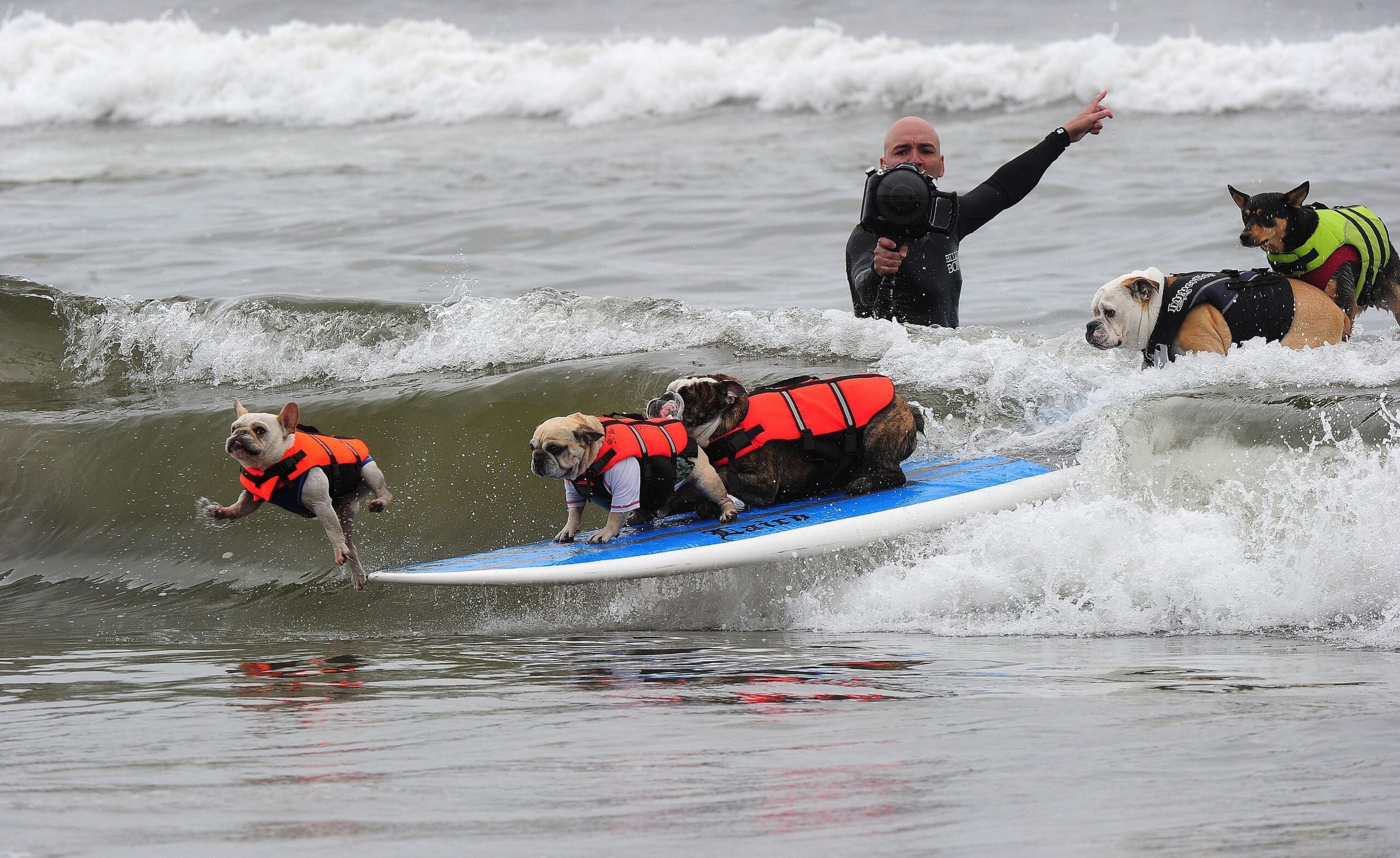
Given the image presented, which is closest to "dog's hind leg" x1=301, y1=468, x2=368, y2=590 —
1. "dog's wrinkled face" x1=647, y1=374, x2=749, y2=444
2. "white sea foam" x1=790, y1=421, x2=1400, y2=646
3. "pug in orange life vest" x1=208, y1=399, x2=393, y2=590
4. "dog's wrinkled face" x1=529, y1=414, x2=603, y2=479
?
"pug in orange life vest" x1=208, y1=399, x2=393, y2=590

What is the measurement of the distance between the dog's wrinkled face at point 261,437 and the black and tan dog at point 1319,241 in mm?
4724

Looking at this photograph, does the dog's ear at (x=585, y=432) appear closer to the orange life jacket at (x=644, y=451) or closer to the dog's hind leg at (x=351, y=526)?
the orange life jacket at (x=644, y=451)

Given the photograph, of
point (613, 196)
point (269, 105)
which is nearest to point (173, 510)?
point (613, 196)

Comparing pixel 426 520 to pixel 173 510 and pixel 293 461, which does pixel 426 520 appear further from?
pixel 293 461

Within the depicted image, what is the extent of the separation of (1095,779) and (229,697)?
2680mm

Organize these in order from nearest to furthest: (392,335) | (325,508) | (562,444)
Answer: (325,508) → (562,444) → (392,335)

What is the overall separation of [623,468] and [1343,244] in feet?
13.2

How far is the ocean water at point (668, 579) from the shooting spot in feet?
9.96

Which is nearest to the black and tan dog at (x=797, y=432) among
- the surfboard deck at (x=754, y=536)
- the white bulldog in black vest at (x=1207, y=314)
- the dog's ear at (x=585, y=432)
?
the surfboard deck at (x=754, y=536)

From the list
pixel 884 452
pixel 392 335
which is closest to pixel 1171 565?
pixel 884 452

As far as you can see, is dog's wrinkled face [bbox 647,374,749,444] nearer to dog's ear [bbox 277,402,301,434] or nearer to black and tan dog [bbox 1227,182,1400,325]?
dog's ear [bbox 277,402,301,434]

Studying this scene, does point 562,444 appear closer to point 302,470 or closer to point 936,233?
point 302,470

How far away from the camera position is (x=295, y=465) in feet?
17.1

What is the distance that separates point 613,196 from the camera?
16.9 m
